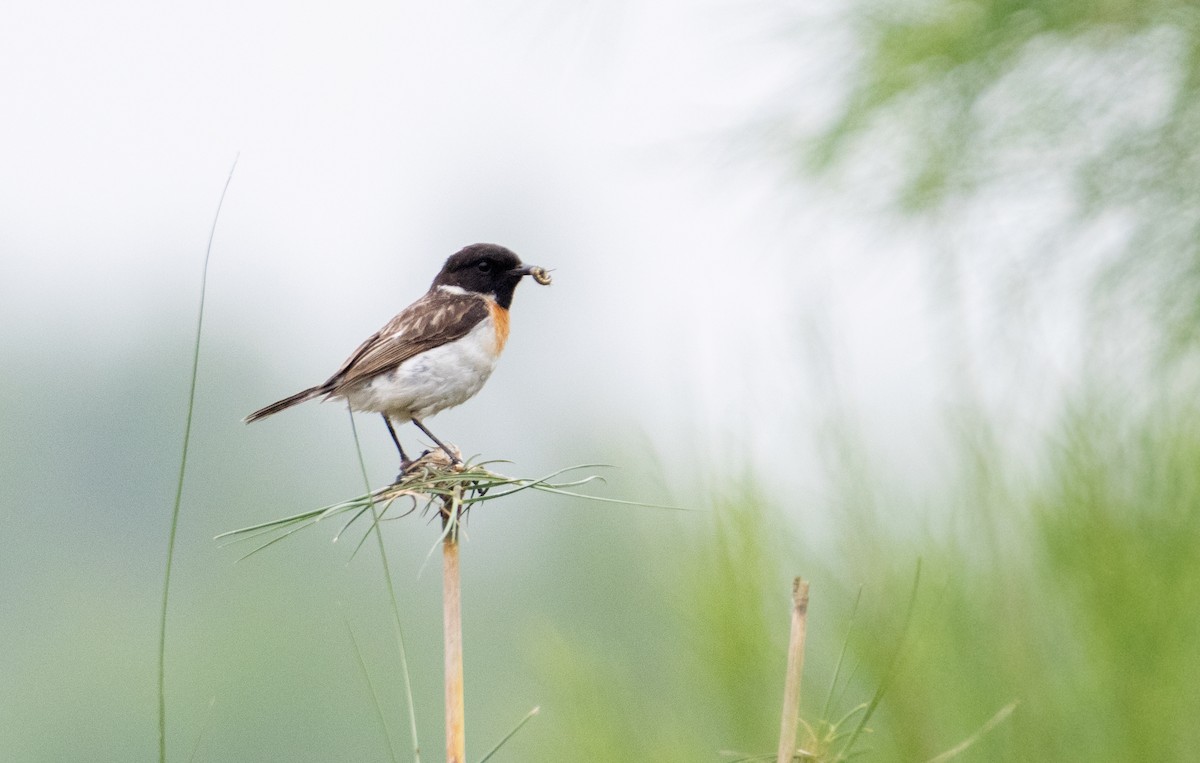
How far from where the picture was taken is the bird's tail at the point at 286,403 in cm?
343

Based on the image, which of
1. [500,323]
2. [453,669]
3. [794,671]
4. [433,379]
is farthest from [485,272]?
[794,671]

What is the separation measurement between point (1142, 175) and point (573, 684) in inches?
73.6

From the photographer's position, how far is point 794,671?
144cm

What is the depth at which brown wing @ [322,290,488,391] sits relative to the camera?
13.0 feet

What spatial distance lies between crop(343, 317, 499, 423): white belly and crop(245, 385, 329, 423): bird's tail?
108 millimetres

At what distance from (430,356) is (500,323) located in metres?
0.28

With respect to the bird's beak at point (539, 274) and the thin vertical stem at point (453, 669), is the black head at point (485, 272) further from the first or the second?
the thin vertical stem at point (453, 669)

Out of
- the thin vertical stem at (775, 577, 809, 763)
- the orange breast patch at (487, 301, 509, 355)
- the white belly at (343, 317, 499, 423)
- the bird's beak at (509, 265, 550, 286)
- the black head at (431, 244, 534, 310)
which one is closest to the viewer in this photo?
the thin vertical stem at (775, 577, 809, 763)

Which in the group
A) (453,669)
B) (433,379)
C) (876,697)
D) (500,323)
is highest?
(500,323)

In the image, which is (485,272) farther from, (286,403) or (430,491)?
(430,491)

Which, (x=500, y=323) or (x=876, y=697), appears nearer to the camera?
(x=876, y=697)

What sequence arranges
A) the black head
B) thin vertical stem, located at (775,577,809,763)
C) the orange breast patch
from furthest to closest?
1. the black head
2. the orange breast patch
3. thin vertical stem, located at (775,577,809,763)

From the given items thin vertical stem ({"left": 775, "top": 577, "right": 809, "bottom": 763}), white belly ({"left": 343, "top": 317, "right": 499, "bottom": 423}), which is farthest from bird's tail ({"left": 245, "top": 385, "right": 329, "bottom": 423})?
thin vertical stem ({"left": 775, "top": 577, "right": 809, "bottom": 763})

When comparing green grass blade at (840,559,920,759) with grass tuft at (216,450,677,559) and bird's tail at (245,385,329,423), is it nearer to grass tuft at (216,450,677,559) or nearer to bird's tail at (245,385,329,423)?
grass tuft at (216,450,677,559)
